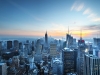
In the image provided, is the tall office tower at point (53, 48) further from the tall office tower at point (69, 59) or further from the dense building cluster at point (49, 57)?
the tall office tower at point (69, 59)

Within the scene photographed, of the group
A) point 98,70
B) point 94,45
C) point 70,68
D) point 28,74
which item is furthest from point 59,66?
point 98,70

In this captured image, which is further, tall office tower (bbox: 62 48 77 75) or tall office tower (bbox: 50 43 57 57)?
tall office tower (bbox: 50 43 57 57)

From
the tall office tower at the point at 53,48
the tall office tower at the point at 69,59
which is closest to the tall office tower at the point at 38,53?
the tall office tower at the point at 53,48

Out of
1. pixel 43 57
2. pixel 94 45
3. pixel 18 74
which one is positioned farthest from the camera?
pixel 43 57

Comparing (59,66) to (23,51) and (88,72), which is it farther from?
(23,51)

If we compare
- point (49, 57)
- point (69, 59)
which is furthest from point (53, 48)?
point (69, 59)

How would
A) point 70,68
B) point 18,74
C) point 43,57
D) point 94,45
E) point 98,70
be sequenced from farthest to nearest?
1. point 43,57
2. point 70,68
3. point 94,45
4. point 18,74
5. point 98,70

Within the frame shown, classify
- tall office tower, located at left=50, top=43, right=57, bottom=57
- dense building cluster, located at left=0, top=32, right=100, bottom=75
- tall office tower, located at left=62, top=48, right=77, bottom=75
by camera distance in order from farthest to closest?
tall office tower, located at left=50, top=43, right=57, bottom=57
tall office tower, located at left=62, top=48, right=77, bottom=75
dense building cluster, located at left=0, top=32, right=100, bottom=75

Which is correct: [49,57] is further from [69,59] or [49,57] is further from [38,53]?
[69,59]

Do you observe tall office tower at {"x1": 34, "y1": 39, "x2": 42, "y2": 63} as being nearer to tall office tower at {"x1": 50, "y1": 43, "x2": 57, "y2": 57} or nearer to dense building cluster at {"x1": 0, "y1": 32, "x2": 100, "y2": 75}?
dense building cluster at {"x1": 0, "y1": 32, "x2": 100, "y2": 75}

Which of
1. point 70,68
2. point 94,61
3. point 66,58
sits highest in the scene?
point 94,61

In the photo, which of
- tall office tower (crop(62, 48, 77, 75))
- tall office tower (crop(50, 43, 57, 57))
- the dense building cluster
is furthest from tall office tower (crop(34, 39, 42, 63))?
tall office tower (crop(62, 48, 77, 75))
